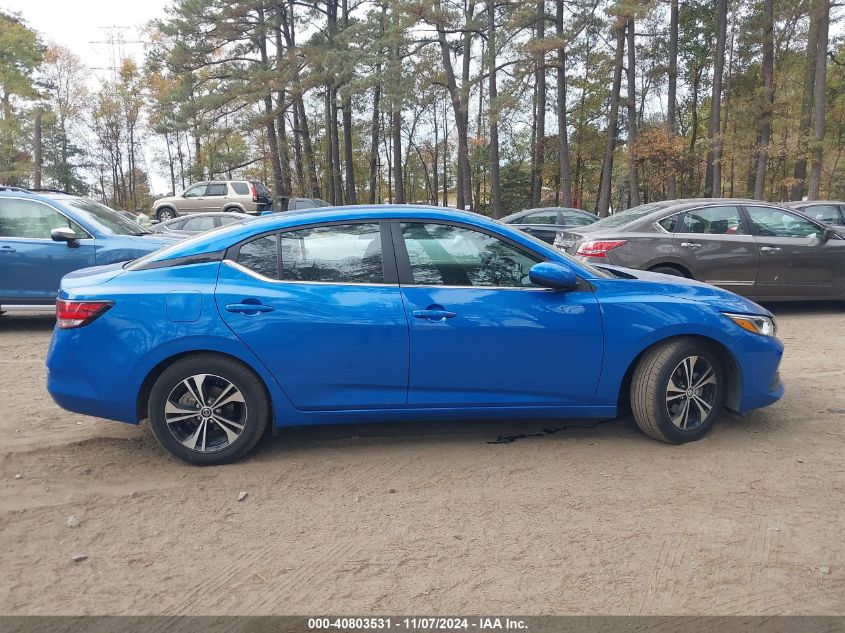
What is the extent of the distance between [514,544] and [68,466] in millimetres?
2760

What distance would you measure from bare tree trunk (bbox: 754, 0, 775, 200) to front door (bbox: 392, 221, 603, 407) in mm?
24487

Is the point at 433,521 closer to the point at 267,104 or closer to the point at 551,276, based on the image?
the point at 551,276

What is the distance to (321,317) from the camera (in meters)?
3.64

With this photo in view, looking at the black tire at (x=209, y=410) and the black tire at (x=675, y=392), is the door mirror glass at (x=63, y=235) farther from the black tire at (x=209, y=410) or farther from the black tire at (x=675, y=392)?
the black tire at (x=675, y=392)

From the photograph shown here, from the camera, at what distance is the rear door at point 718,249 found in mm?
8141

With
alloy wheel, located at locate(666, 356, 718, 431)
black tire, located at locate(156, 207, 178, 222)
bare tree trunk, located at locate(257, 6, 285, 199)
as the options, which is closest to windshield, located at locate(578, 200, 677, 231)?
alloy wheel, located at locate(666, 356, 718, 431)

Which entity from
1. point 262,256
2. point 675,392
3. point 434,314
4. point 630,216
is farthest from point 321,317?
point 630,216

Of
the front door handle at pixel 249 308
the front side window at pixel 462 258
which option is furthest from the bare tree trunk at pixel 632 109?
the front door handle at pixel 249 308

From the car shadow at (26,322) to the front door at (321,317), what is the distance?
5.79 meters

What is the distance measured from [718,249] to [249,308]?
6.80 meters

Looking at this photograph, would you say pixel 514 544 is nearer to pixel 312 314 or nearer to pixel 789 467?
pixel 312 314

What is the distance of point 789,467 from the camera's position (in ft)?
12.1

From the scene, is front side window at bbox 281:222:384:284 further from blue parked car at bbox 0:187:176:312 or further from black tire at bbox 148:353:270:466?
blue parked car at bbox 0:187:176:312

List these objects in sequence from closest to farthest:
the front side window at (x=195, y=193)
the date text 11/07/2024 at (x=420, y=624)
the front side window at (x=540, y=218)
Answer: the date text 11/07/2024 at (x=420, y=624)
the front side window at (x=540, y=218)
the front side window at (x=195, y=193)
